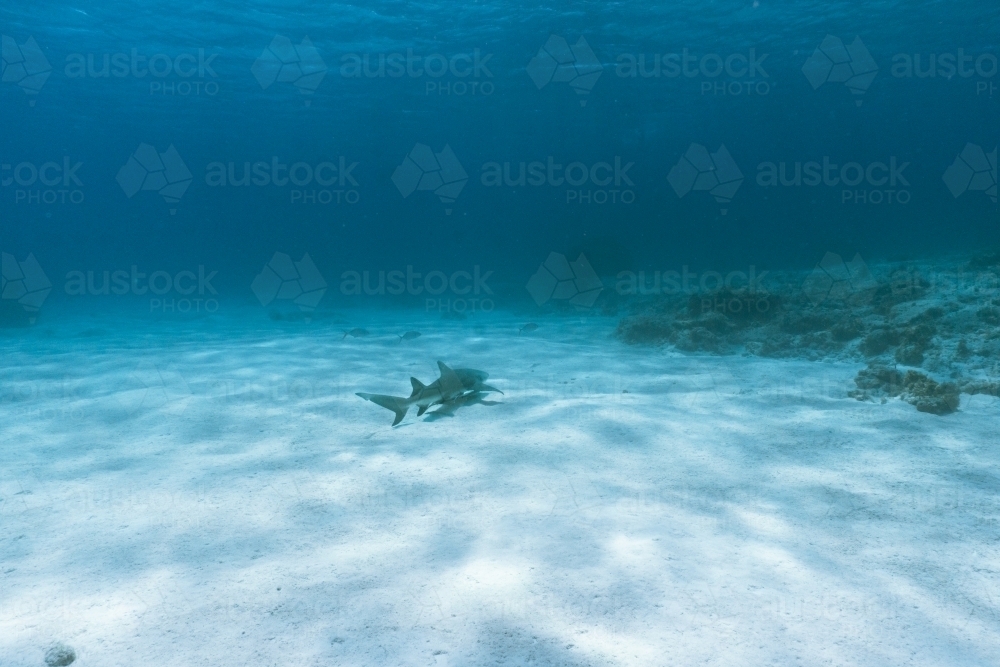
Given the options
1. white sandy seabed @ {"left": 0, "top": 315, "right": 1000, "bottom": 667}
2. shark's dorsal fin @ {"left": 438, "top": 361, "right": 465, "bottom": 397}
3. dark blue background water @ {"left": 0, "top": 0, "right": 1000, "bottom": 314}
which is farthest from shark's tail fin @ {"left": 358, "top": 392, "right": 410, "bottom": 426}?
dark blue background water @ {"left": 0, "top": 0, "right": 1000, "bottom": 314}

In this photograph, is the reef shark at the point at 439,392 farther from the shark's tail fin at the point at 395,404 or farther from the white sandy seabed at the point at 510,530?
the white sandy seabed at the point at 510,530

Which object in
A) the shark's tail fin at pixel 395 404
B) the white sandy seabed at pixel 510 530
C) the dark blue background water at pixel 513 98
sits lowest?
the white sandy seabed at pixel 510 530

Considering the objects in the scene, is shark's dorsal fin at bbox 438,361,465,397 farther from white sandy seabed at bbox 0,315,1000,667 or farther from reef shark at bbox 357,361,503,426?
white sandy seabed at bbox 0,315,1000,667

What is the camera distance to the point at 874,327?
28.0ft

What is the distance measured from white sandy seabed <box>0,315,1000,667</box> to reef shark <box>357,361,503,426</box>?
9.2 inches

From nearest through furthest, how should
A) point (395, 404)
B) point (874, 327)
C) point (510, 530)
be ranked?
1. point (510, 530)
2. point (395, 404)
3. point (874, 327)

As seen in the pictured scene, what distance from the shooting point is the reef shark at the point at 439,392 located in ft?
18.4

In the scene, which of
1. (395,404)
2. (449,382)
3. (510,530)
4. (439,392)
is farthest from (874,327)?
(510,530)

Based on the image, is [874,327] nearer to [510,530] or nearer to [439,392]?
[439,392]

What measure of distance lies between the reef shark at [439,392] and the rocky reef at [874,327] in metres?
4.53

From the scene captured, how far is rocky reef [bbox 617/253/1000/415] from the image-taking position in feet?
20.9

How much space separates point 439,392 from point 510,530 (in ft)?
8.85

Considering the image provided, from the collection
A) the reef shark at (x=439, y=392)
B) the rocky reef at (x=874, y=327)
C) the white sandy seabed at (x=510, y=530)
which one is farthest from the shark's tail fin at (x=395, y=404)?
the rocky reef at (x=874, y=327)

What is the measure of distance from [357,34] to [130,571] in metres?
29.1
